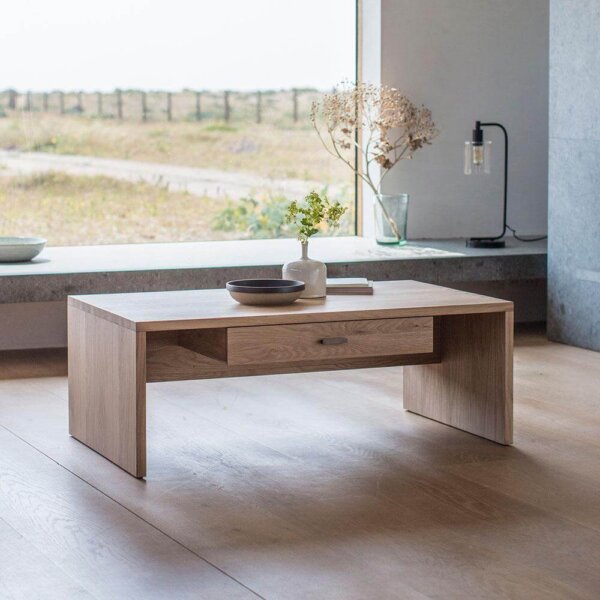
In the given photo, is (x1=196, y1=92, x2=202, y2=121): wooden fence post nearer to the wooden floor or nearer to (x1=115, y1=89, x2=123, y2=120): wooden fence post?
(x1=115, y1=89, x2=123, y2=120): wooden fence post

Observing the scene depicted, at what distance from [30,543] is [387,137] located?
3.49m

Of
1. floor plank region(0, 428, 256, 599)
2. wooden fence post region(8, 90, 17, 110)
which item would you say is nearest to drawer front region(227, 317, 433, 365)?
floor plank region(0, 428, 256, 599)

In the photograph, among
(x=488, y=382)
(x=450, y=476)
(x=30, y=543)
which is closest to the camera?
(x=30, y=543)

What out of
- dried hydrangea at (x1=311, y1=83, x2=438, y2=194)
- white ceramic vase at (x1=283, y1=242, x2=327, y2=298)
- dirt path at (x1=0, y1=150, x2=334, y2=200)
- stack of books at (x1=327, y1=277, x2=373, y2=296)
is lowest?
stack of books at (x1=327, y1=277, x2=373, y2=296)

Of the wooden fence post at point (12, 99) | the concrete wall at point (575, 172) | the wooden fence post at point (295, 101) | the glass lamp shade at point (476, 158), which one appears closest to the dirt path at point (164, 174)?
the wooden fence post at point (12, 99)

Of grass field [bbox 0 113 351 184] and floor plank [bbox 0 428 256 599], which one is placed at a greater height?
grass field [bbox 0 113 351 184]

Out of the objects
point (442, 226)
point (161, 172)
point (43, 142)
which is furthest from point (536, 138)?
point (43, 142)

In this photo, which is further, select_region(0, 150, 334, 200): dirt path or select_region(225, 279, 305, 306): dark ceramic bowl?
select_region(0, 150, 334, 200): dirt path

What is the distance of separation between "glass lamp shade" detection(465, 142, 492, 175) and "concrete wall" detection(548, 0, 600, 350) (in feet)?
1.05

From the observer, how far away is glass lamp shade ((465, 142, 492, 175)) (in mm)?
5230

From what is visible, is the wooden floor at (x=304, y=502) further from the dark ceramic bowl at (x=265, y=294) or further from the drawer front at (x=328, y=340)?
the dark ceramic bowl at (x=265, y=294)

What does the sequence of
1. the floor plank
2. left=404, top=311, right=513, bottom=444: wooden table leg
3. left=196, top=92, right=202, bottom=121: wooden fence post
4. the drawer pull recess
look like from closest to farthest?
the floor plank < the drawer pull recess < left=404, top=311, right=513, bottom=444: wooden table leg < left=196, top=92, right=202, bottom=121: wooden fence post

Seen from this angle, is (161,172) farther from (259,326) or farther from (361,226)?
(259,326)

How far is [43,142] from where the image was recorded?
18.3 ft
